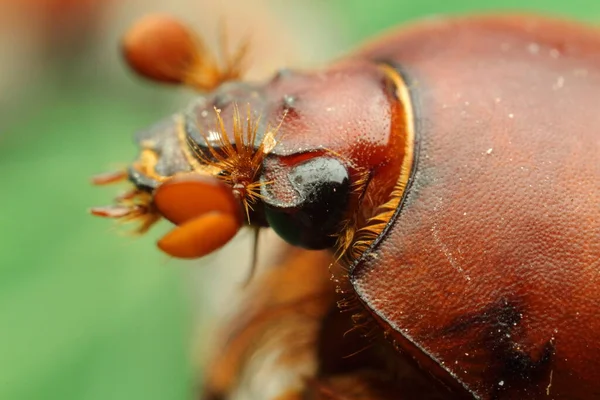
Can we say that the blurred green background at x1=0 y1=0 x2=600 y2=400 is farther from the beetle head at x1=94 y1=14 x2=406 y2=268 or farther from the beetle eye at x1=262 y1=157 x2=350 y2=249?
the beetle eye at x1=262 y1=157 x2=350 y2=249

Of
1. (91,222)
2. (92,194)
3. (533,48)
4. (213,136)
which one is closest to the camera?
(213,136)

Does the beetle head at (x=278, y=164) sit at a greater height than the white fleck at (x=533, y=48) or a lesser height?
lesser

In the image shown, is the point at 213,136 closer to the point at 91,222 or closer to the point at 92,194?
the point at 91,222

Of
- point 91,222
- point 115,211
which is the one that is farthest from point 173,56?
point 91,222

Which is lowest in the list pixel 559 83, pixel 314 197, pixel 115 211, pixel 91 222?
pixel 91 222

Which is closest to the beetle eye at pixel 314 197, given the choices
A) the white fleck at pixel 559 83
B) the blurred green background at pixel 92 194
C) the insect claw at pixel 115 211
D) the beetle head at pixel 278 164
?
the beetle head at pixel 278 164

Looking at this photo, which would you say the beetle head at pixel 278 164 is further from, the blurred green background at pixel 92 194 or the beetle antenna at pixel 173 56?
the blurred green background at pixel 92 194
